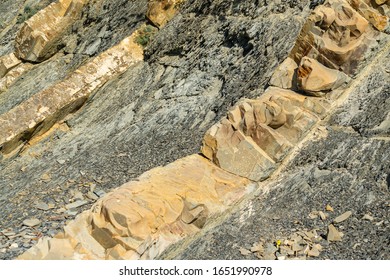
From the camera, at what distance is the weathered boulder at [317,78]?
1035cm

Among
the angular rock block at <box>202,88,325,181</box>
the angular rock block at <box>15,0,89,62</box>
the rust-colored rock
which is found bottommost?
the angular rock block at <box>202,88,325,181</box>

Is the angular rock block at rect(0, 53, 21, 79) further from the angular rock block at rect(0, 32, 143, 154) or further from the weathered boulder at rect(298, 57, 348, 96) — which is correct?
the weathered boulder at rect(298, 57, 348, 96)

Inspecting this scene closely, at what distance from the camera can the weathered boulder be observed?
10352mm

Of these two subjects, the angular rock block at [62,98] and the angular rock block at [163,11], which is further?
the angular rock block at [163,11]

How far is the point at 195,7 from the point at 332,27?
5.07 meters

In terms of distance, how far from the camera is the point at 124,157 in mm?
11531

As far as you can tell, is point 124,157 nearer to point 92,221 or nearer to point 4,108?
point 92,221

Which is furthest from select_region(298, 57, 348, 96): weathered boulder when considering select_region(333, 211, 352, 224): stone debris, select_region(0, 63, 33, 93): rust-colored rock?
select_region(0, 63, 33, 93): rust-colored rock

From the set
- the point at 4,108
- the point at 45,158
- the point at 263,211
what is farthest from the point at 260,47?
the point at 4,108

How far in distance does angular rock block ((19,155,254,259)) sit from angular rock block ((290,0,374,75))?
3478 millimetres

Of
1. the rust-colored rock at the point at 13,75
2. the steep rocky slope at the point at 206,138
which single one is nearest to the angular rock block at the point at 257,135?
the steep rocky slope at the point at 206,138

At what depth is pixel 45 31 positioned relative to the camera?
1775 cm

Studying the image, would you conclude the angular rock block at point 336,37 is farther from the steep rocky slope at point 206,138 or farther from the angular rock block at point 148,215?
the angular rock block at point 148,215

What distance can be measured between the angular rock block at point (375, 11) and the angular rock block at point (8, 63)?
12.2 meters
